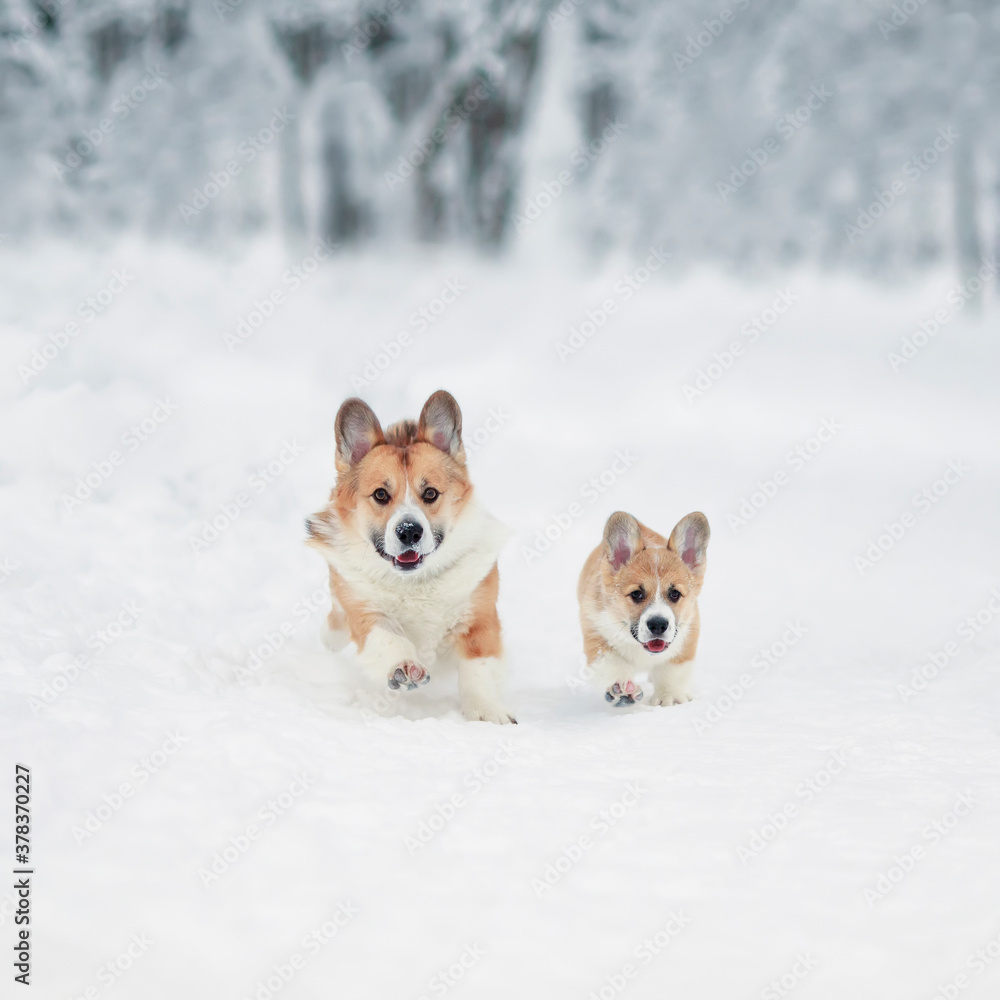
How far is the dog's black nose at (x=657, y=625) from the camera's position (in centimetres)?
485

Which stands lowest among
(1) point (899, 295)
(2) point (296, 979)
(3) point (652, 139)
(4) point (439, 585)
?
(2) point (296, 979)

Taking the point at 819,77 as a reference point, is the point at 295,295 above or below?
below

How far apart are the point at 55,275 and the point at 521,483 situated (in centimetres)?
792

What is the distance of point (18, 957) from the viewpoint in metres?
2.47

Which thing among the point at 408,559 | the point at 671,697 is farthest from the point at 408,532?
the point at 671,697

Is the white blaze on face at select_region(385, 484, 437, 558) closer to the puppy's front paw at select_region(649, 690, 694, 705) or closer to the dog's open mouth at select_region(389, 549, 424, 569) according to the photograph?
the dog's open mouth at select_region(389, 549, 424, 569)

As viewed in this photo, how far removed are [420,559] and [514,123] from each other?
13751mm

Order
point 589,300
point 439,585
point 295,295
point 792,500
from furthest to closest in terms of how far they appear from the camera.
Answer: point 589,300 → point 295,295 → point 792,500 → point 439,585

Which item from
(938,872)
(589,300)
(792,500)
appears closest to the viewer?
(938,872)

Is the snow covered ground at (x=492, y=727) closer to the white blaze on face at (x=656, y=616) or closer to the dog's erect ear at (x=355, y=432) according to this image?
the white blaze on face at (x=656, y=616)

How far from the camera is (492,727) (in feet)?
14.6

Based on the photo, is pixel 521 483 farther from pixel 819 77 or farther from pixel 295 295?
pixel 819 77

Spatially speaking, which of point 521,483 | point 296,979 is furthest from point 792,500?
point 296,979

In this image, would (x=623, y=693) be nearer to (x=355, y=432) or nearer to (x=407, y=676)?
(x=407, y=676)
